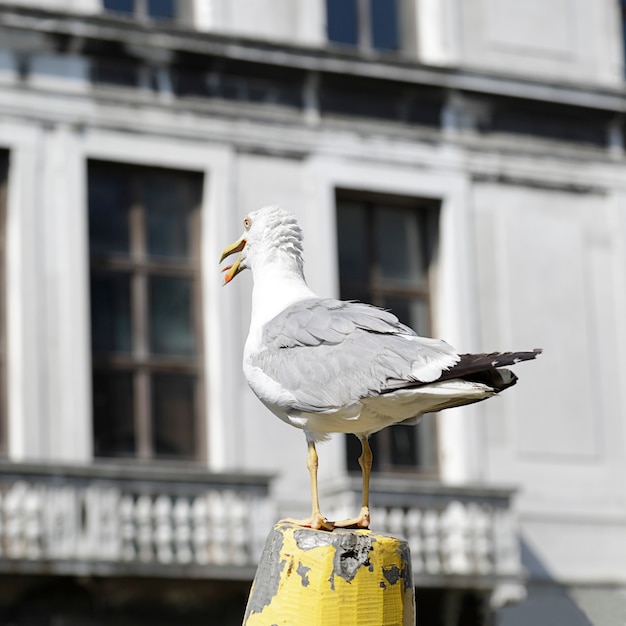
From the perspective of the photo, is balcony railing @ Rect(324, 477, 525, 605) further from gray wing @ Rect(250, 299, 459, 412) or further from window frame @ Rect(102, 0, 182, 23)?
gray wing @ Rect(250, 299, 459, 412)

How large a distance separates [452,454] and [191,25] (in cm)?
534

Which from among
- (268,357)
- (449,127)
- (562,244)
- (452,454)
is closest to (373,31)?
(449,127)

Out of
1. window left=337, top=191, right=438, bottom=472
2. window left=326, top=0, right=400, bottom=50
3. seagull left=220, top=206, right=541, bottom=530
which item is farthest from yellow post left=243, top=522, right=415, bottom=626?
window left=326, top=0, right=400, bottom=50

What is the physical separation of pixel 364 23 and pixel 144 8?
268 cm

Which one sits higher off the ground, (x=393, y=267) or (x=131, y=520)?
(x=393, y=267)

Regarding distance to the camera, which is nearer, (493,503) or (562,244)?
(493,503)

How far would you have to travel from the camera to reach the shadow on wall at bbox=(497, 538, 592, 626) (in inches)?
701

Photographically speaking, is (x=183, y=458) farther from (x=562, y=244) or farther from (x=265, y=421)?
(x=562, y=244)

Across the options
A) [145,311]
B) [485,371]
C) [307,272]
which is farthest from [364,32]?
[485,371]

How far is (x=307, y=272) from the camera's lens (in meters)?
17.6

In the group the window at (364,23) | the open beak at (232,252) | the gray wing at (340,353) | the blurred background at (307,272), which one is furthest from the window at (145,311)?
the gray wing at (340,353)

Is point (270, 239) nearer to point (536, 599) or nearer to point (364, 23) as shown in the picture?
point (536, 599)

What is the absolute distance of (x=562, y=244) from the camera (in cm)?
1962

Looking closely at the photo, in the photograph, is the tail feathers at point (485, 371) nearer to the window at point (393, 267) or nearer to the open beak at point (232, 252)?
the open beak at point (232, 252)
